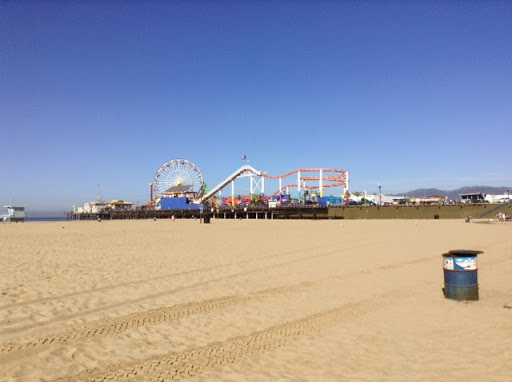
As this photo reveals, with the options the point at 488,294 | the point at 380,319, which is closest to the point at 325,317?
the point at 380,319

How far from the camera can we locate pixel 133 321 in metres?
6.14

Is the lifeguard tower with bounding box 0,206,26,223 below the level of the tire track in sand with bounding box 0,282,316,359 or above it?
above

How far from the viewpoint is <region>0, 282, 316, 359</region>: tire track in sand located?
514 centimetres

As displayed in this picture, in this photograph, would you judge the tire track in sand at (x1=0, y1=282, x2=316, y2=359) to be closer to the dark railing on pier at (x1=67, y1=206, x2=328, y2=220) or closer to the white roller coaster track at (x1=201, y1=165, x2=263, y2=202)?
the dark railing on pier at (x1=67, y1=206, x2=328, y2=220)

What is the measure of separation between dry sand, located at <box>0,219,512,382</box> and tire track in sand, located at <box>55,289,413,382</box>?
2cm

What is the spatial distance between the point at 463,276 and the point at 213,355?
5237 millimetres

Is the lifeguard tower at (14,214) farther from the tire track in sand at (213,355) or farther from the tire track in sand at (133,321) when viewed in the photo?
the tire track in sand at (213,355)

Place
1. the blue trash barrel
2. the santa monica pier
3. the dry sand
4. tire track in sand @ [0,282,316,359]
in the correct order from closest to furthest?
the dry sand, tire track in sand @ [0,282,316,359], the blue trash barrel, the santa monica pier

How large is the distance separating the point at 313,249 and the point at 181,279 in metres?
7.67

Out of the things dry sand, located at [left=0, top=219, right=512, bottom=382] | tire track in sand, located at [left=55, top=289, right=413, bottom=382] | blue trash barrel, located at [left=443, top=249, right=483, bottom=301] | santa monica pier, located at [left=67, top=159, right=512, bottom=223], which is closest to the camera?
tire track in sand, located at [left=55, top=289, right=413, bottom=382]

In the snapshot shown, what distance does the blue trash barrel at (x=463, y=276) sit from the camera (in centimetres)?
725

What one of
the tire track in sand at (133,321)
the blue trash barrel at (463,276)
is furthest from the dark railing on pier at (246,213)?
the blue trash barrel at (463,276)

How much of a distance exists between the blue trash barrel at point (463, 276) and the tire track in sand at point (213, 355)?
2.07 metres

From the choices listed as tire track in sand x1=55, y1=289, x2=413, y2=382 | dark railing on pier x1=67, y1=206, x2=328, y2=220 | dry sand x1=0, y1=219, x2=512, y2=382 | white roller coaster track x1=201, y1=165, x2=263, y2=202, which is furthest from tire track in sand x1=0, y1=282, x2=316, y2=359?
white roller coaster track x1=201, y1=165, x2=263, y2=202
